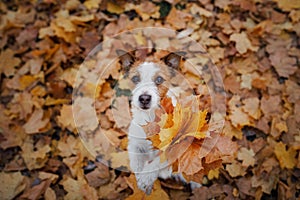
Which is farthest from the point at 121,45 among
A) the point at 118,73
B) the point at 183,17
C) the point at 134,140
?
the point at 134,140

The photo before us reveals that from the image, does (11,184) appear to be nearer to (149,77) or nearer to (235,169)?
(149,77)

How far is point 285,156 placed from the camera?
2.52 meters

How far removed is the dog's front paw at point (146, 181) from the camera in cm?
239

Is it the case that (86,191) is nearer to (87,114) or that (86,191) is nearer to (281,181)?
(87,114)

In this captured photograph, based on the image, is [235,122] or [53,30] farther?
[53,30]

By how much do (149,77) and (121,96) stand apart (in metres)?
0.67

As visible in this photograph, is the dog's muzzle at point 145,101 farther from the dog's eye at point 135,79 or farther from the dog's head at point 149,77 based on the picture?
the dog's eye at point 135,79

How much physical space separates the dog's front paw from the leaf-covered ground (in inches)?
1.8

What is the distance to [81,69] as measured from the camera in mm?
3143

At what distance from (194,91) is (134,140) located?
53 cm

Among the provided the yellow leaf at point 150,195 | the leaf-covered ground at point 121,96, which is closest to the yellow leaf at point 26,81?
the leaf-covered ground at point 121,96

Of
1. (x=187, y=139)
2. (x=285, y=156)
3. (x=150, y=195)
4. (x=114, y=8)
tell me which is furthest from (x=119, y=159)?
(x=114, y=8)

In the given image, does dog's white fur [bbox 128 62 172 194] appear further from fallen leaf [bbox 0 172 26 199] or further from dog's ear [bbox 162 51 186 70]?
fallen leaf [bbox 0 172 26 199]

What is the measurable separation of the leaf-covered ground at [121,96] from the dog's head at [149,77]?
41 centimetres
